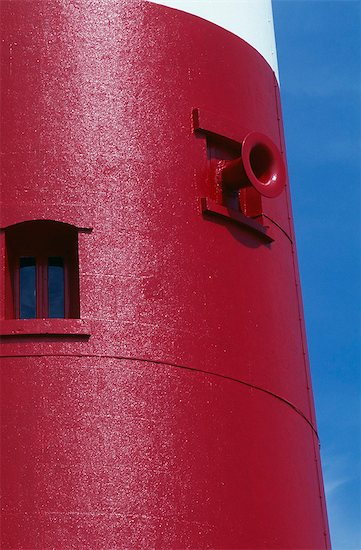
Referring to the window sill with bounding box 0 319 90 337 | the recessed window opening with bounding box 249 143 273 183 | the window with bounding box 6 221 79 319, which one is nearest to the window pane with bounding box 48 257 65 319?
the window with bounding box 6 221 79 319

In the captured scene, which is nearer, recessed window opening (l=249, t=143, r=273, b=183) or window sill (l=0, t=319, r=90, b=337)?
window sill (l=0, t=319, r=90, b=337)

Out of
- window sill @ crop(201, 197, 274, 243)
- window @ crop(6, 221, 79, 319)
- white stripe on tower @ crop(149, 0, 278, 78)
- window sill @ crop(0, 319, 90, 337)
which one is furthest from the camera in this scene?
white stripe on tower @ crop(149, 0, 278, 78)

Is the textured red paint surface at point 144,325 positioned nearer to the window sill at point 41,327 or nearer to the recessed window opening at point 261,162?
the window sill at point 41,327

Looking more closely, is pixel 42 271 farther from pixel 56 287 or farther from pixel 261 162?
pixel 261 162

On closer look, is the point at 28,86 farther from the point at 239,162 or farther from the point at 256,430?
the point at 256,430

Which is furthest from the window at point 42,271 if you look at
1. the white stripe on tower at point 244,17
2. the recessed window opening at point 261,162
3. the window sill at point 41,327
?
the white stripe on tower at point 244,17

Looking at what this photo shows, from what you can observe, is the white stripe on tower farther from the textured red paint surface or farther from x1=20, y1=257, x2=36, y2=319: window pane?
x1=20, y1=257, x2=36, y2=319: window pane

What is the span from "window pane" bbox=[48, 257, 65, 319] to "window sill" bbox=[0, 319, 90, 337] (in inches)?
19.3

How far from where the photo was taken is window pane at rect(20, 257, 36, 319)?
9.23 meters

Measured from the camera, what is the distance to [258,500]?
9062mm

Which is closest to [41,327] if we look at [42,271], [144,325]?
[144,325]

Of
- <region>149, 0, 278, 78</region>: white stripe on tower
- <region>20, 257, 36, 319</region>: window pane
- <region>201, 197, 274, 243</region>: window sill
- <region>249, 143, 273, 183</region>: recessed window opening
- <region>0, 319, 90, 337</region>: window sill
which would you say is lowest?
<region>0, 319, 90, 337</region>: window sill

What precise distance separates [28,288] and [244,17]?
2761 millimetres

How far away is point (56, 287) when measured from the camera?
9.32 metres
